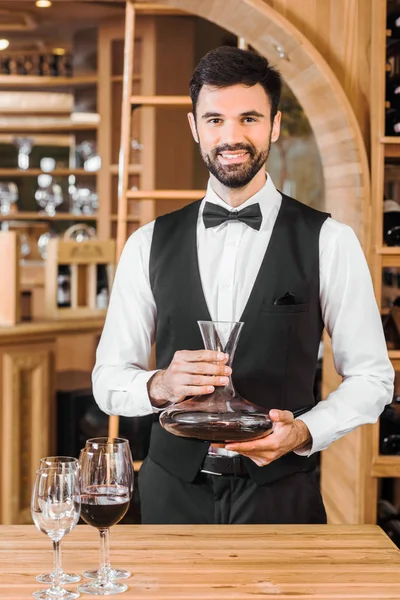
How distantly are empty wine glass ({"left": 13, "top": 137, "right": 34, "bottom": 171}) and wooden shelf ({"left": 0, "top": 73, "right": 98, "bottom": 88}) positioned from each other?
1.54 feet

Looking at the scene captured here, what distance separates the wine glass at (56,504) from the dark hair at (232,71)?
3.69 feet

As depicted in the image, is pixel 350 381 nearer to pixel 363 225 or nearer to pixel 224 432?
pixel 224 432

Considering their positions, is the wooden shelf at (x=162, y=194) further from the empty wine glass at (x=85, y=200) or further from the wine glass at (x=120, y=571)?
the empty wine glass at (x=85, y=200)

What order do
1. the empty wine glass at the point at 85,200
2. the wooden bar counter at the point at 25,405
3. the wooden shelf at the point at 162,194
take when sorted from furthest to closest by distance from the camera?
the empty wine glass at the point at 85,200 < the wooden bar counter at the point at 25,405 < the wooden shelf at the point at 162,194

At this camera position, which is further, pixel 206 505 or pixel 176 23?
pixel 176 23

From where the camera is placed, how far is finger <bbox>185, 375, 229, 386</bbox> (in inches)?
70.1

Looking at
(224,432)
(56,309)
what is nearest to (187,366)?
(224,432)

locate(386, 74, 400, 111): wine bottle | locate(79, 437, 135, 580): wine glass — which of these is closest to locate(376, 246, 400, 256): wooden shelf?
locate(386, 74, 400, 111): wine bottle

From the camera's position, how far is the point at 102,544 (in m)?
1.46

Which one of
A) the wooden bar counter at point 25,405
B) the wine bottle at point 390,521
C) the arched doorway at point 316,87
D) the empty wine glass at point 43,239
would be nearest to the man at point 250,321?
the arched doorway at point 316,87

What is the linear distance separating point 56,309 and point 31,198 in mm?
4254

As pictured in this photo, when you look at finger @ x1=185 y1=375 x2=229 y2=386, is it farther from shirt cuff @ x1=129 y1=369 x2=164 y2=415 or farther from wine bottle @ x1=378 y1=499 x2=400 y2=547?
wine bottle @ x1=378 y1=499 x2=400 y2=547

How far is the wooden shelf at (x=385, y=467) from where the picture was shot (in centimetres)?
283

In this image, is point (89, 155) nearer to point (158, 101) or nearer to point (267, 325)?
point (158, 101)
